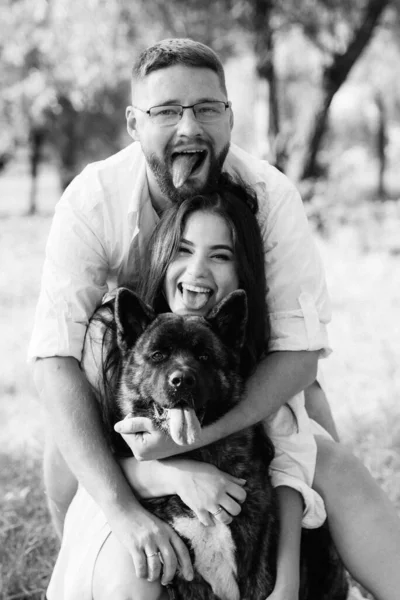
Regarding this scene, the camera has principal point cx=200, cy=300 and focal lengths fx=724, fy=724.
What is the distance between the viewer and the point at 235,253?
2.61m

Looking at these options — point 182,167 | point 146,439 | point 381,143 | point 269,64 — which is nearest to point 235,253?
point 182,167

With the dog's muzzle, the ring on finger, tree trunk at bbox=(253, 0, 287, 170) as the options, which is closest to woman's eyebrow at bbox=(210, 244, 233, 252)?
the dog's muzzle

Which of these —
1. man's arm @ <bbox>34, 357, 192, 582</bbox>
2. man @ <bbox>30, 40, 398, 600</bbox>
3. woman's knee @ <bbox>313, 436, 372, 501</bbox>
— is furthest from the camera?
woman's knee @ <bbox>313, 436, 372, 501</bbox>

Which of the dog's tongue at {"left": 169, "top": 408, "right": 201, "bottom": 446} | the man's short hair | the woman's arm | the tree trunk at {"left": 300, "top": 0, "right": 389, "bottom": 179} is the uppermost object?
the tree trunk at {"left": 300, "top": 0, "right": 389, "bottom": 179}

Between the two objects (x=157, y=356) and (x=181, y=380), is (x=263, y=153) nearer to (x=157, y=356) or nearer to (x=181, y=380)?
(x=157, y=356)

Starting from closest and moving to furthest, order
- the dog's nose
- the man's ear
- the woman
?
the dog's nose < the woman < the man's ear

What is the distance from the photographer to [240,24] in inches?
449

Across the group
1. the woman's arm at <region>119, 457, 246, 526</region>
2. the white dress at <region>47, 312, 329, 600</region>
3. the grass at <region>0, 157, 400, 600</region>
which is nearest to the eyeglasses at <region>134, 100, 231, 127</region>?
the white dress at <region>47, 312, 329, 600</region>

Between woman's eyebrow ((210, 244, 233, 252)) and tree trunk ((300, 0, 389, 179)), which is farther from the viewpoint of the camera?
tree trunk ((300, 0, 389, 179))

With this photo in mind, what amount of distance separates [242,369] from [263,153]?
929cm

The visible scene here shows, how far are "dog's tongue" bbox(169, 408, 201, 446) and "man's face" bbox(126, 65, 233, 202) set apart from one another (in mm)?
865

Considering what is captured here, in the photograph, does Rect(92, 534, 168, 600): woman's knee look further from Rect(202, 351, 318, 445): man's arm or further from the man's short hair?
the man's short hair

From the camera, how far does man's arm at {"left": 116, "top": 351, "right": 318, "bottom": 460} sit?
7.75 feet

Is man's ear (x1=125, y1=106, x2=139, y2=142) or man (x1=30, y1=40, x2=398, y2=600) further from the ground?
man's ear (x1=125, y1=106, x2=139, y2=142)
